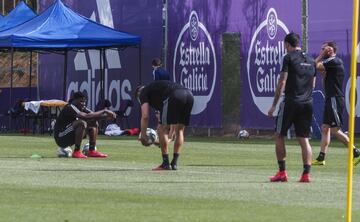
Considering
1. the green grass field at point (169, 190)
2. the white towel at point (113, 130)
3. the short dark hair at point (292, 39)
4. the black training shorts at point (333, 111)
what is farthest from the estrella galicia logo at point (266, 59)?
the short dark hair at point (292, 39)

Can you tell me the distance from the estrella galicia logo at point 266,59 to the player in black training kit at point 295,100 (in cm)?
1620

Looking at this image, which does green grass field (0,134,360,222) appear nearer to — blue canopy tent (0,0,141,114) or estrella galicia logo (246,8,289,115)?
estrella galicia logo (246,8,289,115)

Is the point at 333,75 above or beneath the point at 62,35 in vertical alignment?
beneath

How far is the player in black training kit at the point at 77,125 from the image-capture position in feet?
75.6

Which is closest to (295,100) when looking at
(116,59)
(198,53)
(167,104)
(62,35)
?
(167,104)

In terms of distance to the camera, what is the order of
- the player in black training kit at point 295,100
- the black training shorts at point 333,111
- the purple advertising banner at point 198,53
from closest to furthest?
the player in black training kit at point 295,100
the black training shorts at point 333,111
the purple advertising banner at point 198,53

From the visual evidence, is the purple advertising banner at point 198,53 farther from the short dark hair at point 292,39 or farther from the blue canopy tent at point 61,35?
the short dark hair at point 292,39

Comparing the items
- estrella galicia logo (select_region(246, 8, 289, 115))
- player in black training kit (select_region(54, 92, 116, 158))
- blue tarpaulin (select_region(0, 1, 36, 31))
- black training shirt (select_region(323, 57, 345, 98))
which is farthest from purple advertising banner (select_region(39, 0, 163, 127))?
black training shirt (select_region(323, 57, 345, 98))

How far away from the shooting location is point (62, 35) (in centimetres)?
3675

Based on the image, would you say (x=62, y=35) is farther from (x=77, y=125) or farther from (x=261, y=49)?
(x=77, y=125)

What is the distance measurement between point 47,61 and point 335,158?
77.3 feet

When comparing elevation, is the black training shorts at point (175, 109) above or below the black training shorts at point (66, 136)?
above

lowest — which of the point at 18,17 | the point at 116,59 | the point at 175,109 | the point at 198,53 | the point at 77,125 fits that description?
the point at 77,125

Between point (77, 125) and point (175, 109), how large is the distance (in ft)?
15.2
